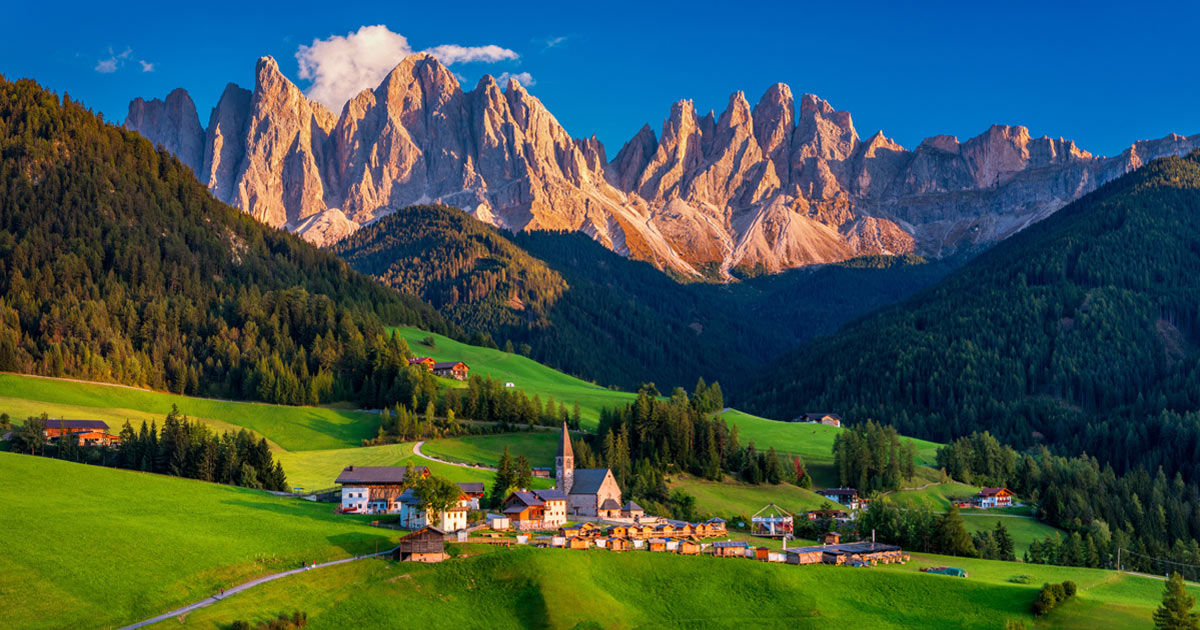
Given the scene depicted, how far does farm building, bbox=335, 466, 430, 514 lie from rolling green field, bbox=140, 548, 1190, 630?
27.8 meters

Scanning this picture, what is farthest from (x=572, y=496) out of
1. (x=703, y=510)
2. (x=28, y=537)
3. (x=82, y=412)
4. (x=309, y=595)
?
(x=82, y=412)

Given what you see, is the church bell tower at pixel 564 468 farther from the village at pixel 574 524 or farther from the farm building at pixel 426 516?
the farm building at pixel 426 516

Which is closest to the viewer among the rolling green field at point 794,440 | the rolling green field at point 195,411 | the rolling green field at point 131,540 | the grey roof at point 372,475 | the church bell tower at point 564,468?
the rolling green field at point 131,540

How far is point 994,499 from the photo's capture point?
147625 millimetres

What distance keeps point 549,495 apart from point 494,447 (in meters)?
46.6

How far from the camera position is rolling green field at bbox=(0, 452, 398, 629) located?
Answer: 221 feet

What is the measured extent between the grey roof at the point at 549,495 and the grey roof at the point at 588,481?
4.84 meters

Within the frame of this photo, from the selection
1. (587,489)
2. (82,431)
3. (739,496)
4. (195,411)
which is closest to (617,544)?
(587,489)

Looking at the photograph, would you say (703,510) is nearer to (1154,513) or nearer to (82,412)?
(1154,513)

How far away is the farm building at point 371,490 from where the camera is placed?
106500mm

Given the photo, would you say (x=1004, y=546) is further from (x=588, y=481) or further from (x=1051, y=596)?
(x=588, y=481)

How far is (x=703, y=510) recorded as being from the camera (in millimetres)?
122500

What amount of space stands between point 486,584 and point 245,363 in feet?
388

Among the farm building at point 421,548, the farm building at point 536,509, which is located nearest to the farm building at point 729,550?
the farm building at point 536,509
